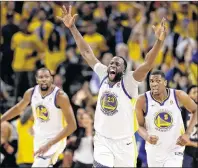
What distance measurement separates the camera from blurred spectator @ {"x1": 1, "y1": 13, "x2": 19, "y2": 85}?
17.3 m

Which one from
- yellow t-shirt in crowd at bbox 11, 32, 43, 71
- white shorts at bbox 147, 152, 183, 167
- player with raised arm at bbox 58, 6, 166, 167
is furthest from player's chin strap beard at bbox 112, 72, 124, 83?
yellow t-shirt in crowd at bbox 11, 32, 43, 71

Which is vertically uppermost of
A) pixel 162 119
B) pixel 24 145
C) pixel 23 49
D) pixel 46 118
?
pixel 23 49

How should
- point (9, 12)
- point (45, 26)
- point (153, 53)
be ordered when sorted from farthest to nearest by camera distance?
point (9, 12) < point (45, 26) < point (153, 53)

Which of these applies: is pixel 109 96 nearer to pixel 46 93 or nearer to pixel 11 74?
pixel 46 93

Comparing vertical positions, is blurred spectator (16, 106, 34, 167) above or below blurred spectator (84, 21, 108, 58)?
below

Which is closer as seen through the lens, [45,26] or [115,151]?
[115,151]

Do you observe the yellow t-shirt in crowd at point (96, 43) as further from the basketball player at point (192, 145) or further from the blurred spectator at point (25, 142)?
the basketball player at point (192, 145)

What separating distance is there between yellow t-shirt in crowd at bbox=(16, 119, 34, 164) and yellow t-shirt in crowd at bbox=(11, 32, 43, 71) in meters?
3.35

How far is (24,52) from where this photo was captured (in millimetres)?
17125

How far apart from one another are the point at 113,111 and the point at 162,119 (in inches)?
37.4

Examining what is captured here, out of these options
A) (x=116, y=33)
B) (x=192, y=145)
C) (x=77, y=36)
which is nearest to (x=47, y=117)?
(x=77, y=36)

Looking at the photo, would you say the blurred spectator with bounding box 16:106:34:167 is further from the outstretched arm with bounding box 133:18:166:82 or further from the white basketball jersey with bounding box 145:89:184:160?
the outstretched arm with bounding box 133:18:166:82

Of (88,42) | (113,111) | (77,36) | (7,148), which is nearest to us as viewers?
(113,111)

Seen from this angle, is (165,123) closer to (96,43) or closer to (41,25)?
(96,43)
